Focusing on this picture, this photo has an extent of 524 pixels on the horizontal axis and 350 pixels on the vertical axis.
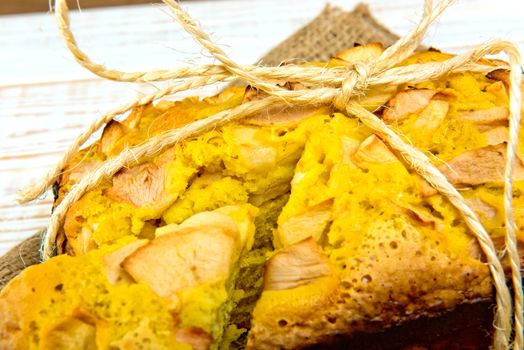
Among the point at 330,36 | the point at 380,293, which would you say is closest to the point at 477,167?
the point at 380,293

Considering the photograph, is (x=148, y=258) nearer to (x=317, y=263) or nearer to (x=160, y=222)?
(x=160, y=222)

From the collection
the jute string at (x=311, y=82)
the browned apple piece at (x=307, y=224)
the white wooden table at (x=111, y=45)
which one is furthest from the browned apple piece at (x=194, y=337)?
the white wooden table at (x=111, y=45)

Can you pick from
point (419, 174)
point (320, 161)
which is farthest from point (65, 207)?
point (419, 174)

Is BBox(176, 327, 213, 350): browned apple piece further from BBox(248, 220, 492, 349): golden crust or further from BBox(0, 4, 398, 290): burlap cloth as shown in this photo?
BBox(0, 4, 398, 290): burlap cloth

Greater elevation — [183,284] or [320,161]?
[320,161]

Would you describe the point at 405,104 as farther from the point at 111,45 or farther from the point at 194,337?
the point at 111,45

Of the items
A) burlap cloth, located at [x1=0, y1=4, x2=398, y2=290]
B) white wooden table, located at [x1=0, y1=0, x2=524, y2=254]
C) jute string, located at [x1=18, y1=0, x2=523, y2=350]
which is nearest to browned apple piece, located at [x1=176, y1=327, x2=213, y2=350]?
jute string, located at [x1=18, y1=0, x2=523, y2=350]
